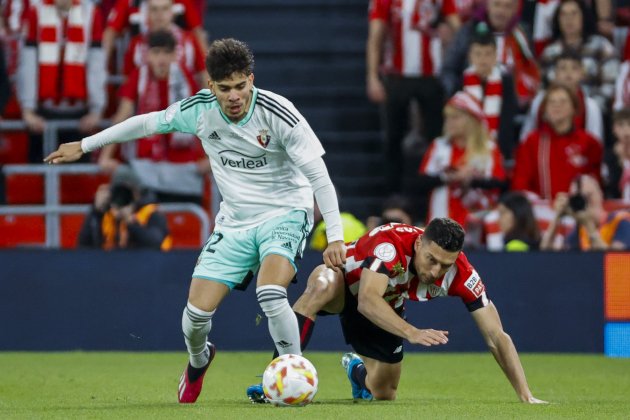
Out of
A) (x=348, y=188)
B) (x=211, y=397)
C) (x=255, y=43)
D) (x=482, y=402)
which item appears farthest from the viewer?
(x=255, y=43)

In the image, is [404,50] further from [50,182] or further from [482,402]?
[482,402]

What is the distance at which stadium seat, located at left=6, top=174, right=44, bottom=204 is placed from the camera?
43.2 ft

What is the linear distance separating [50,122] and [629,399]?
691 centimetres

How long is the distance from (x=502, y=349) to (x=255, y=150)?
171 cm

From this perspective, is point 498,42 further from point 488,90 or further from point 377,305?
point 377,305

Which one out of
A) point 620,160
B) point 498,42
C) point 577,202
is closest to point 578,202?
point 577,202

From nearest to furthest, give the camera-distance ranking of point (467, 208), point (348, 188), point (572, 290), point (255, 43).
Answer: point (572, 290), point (467, 208), point (348, 188), point (255, 43)

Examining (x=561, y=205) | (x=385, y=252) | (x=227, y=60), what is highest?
(x=227, y=60)

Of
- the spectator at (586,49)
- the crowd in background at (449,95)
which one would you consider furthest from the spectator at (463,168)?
the spectator at (586,49)

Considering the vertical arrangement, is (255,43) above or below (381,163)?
above

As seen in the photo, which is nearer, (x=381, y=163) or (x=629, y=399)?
(x=629, y=399)

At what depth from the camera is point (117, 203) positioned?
12.1m

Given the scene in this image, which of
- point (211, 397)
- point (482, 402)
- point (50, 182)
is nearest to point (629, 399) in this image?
point (482, 402)

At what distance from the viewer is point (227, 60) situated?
704cm
